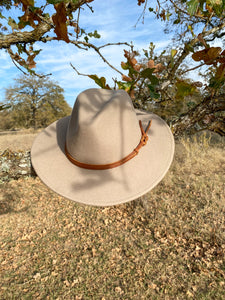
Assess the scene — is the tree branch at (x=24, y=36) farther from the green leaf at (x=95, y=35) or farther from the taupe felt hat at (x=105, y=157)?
the taupe felt hat at (x=105, y=157)

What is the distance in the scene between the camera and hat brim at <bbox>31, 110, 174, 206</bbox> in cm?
123

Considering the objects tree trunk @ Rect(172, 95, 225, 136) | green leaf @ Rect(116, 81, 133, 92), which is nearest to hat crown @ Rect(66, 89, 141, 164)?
green leaf @ Rect(116, 81, 133, 92)

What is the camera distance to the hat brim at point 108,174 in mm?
1229

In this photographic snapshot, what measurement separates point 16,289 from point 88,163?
119 inches

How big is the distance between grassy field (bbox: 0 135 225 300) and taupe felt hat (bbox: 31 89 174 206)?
2510 millimetres

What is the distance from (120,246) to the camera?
3.84 meters

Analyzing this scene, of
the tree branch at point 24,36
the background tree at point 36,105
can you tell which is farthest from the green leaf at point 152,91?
the background tree at point 36,105

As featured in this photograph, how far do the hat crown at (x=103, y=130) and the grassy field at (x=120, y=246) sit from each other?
2666 mm

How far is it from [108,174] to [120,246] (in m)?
3.07

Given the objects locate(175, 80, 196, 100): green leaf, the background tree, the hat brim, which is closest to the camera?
the hat brim

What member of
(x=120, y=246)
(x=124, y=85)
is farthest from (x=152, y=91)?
(x=120, y=246)

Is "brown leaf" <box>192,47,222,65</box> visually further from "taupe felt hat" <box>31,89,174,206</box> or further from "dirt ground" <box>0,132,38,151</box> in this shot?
"dirt ground" <box>0,132,38,151</box>

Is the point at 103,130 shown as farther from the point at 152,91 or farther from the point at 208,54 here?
the point at 208,54

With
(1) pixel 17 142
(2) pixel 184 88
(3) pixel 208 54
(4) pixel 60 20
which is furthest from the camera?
(1) pixel 17 142
